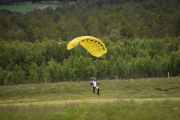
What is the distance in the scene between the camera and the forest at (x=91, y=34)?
62.9 metres

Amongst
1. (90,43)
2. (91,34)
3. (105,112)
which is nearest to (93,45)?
(90,43)

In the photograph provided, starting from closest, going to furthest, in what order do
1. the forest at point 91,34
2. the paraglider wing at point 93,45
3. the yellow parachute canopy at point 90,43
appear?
1. the yellow parachute canopy at point 90,43
2. the paraglider wing at point 93,45
3. the forest at point 91,34

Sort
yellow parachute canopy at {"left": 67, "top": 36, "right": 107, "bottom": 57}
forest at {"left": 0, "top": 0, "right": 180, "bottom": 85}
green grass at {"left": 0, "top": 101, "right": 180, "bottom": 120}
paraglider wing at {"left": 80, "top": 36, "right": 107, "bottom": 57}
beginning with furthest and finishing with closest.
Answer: forest at {"left": 0, "top": 0, "right": 180, "bottom": 85}, paraglider wing at {"left": 80, "top": 36, "right": 107, "bottom": 57}, yellow parachute canopy at {"left": 67, "top": 36, "right": 107, "bottom": 57}, green grass at {"left": 0, "top": 101, "right": 180, "bottom": 120}

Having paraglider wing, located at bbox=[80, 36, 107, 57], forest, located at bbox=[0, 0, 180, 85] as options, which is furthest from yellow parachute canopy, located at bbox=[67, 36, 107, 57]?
forest, located at bbox=[0, 0, 180, 85]

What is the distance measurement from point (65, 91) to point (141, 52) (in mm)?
34514

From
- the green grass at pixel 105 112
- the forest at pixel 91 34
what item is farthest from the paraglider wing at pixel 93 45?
the green grass at pixel 105 112

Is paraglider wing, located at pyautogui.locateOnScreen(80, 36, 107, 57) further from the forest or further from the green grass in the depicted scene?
the green grass

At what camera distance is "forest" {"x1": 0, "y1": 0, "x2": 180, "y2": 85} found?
62938 mm

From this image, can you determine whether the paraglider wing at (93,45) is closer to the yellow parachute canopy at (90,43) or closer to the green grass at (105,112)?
the yellow parachute canopy at (90,43)

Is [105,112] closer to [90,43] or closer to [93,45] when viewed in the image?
[90,43]

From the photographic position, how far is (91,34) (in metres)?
110

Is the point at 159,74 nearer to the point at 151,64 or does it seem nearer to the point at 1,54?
the point at 151,64

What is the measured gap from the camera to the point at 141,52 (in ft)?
242

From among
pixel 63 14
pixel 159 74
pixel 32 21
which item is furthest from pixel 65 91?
pixel 63 14
